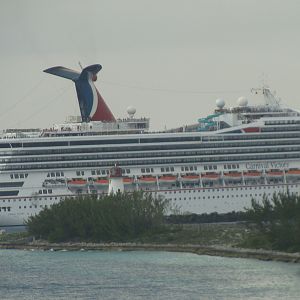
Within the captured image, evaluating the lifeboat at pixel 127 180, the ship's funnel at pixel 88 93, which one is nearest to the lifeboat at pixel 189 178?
the lifeboat at pixel 127 180

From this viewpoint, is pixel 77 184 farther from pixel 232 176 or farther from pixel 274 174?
pixel 274 174

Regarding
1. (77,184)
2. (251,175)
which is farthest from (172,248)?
(251,175)

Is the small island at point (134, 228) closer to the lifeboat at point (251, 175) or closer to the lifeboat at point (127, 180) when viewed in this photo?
the lifeboat at point (127, 180)

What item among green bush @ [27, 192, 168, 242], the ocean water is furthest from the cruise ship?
the ocean water

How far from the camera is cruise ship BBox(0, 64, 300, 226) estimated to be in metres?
155

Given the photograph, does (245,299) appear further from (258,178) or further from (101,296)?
(258,178)

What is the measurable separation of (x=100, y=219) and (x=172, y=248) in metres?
10.6

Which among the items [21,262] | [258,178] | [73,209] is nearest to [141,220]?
[73,209]

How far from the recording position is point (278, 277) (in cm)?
10100

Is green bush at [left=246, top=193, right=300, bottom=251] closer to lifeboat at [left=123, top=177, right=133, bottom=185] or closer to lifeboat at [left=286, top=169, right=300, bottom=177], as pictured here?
lifeboat at [left=123, top=177, right=133, bottom=185]

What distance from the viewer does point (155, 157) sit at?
159m

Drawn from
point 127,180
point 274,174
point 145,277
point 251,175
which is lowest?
point 145,277

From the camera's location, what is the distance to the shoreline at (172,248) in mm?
112750

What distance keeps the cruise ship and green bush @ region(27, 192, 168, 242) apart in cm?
1384
